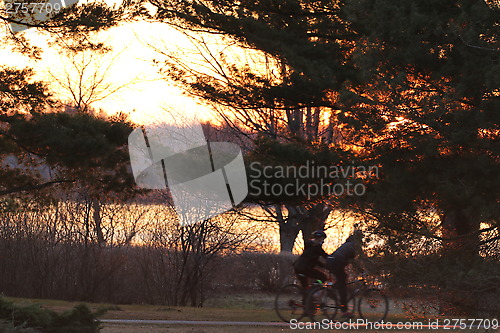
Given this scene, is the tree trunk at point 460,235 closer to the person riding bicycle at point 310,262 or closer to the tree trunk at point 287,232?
the person riding bicycle at point 310,262

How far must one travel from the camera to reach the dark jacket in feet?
38.9

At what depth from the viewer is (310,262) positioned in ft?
39.7

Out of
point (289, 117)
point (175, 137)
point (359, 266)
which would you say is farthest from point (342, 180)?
point (175, 137)

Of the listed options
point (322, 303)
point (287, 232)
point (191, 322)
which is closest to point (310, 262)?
point (322, 303)

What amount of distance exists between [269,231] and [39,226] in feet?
30.5

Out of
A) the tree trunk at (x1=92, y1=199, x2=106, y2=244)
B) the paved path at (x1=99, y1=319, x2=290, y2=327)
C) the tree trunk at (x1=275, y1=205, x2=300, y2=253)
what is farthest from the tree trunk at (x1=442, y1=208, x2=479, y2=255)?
the tree trunk at (x1=92, y1=199, x2=106, y2=244)

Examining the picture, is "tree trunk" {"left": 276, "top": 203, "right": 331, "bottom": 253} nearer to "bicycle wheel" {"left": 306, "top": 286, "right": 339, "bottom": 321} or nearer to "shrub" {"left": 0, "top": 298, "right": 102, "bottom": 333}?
"bicycle wheel" {"left": 306, "top": 286, "right": 339, "bottom": 321}

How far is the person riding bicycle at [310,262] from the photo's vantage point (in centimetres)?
1186

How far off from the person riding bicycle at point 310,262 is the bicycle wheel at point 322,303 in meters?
0.22

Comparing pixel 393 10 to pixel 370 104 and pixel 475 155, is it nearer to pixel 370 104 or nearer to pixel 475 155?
pixel 370 104

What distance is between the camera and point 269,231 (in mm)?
28422

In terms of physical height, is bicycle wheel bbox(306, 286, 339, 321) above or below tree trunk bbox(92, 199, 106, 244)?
below

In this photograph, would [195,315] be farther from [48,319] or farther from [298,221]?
[298,221]

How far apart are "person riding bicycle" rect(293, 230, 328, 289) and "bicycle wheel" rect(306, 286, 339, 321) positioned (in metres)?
0.22
